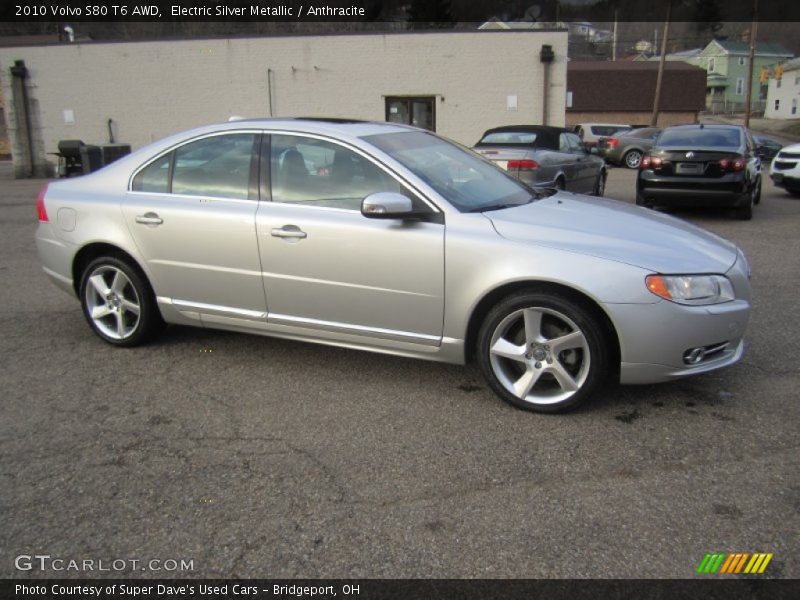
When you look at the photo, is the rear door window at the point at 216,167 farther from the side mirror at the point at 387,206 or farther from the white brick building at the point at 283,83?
the white brick building at the point at 283,83

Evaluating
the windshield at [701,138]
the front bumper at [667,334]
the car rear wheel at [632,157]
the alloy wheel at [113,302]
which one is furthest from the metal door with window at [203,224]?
the car rear wheel at [632,157]

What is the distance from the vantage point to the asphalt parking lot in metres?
2.68

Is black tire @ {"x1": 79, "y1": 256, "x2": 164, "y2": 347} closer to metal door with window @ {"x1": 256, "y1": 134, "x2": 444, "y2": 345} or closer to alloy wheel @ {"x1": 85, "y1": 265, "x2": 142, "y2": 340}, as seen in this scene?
alloy wheel @ {"x1": 85, "y1": 265, "x2": 142, "y2": 340}

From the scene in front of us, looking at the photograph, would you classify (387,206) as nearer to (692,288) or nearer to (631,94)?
(692,288)

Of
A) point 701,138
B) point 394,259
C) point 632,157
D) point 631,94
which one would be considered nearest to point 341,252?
point 394,259

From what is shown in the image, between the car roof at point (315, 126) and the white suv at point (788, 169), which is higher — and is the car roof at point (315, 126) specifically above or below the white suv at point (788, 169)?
above

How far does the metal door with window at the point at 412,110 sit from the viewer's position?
21.4 meters

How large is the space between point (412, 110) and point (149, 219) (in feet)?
58.7

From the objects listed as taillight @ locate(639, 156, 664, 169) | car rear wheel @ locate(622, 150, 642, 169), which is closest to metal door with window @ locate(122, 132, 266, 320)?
taillight @ locate(639, 156, 664, 169)

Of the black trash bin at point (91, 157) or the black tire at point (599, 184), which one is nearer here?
the black tire at point (599, 184)

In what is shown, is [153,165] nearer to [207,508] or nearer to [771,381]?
[207,508]

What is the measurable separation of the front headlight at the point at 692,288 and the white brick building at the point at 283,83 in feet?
58.7

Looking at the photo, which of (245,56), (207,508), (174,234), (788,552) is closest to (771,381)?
(788,552)

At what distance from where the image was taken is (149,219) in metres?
4.67
